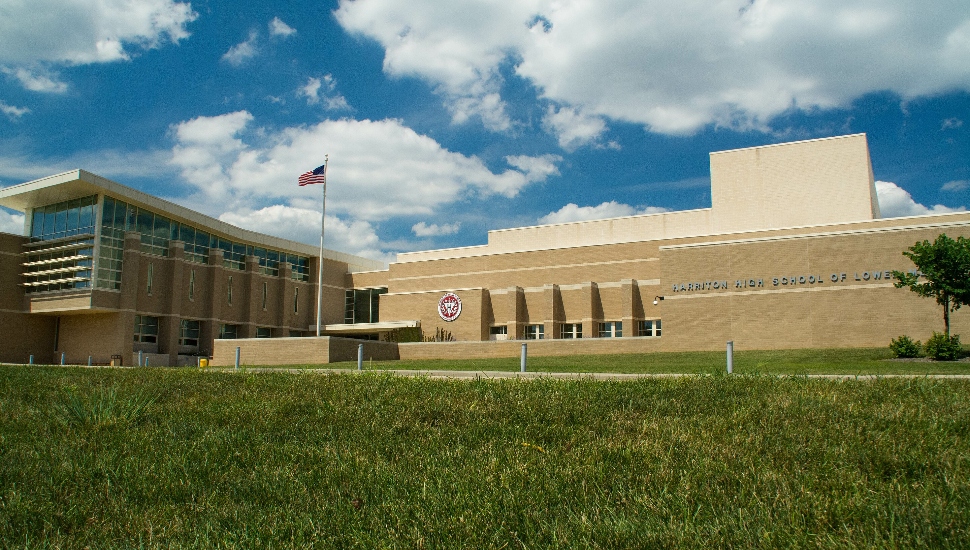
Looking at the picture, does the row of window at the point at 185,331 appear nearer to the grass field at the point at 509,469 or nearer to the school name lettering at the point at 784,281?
the school name lettering at the point at 784,281

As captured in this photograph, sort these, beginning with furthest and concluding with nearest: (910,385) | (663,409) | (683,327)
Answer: (683,327) → (910,385) → (663,409)

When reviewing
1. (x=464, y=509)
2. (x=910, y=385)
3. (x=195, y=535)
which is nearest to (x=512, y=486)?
(x=464, y=509)

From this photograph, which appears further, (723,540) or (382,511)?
(382,511)

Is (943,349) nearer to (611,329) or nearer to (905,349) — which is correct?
(905,349)

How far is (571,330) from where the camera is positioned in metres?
52.6

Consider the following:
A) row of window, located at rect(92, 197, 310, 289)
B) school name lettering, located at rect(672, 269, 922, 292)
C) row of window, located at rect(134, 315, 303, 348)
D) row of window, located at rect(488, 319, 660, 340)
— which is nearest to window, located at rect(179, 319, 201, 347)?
row of window, located at rect(134, 315, 303, 348)

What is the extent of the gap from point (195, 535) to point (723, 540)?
326 centimetres

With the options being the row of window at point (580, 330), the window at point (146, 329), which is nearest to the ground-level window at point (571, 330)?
the row of window at point (580, 330)

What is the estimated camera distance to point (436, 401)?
836 centimetres

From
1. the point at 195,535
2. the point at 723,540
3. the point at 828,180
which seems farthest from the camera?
the point at 828,180

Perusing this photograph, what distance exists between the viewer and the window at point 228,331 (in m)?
57.5

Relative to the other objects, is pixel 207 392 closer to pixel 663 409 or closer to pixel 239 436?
pixel 239 436

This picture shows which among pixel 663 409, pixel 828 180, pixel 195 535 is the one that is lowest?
pixel 195 535

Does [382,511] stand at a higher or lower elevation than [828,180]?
lower
